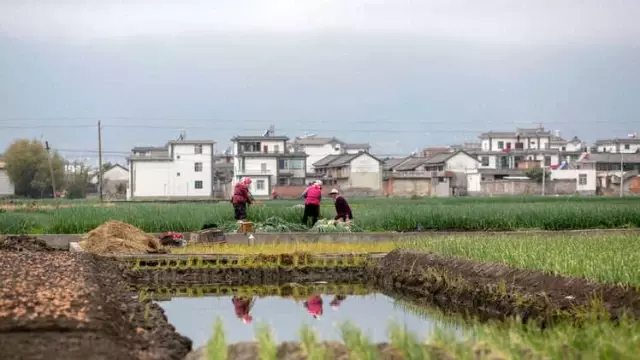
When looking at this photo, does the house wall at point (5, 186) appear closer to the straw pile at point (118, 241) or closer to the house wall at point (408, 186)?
the house wall at point (408, 186)

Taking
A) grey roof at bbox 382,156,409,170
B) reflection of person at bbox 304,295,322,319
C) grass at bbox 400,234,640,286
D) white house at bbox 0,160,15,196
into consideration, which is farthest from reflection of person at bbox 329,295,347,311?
grey roof at bbox 382,156,409,170

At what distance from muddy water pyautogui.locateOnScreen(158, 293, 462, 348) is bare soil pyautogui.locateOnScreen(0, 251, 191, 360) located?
81 cm

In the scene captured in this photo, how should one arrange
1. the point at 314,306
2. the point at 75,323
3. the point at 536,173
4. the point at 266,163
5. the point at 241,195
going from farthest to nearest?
1. the point at 536,173
2. the point at 266,163
3. the point at 241,195
4. the point at 314,306
5. the point at 75,323

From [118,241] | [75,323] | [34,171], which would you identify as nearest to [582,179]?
[34,171]

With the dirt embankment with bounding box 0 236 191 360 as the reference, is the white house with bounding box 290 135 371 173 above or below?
above

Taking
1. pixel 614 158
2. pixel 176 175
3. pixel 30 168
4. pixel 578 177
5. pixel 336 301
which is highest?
pixel 614 158

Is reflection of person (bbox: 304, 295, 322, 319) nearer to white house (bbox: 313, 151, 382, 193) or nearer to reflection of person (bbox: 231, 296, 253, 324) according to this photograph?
reflection of person (bbox: 231, 296, 253, 324)

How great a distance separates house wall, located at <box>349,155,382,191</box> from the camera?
8369 cm

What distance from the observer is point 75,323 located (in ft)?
27.6

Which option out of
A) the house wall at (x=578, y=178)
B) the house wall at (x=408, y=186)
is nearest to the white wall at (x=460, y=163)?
the house wall at (x=408, y=186)

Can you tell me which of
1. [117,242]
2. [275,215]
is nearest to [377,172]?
[275,215]

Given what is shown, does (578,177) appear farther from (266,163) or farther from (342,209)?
(342,209)

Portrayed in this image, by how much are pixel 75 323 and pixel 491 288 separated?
634cm

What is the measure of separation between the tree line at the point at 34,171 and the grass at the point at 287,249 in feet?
222
